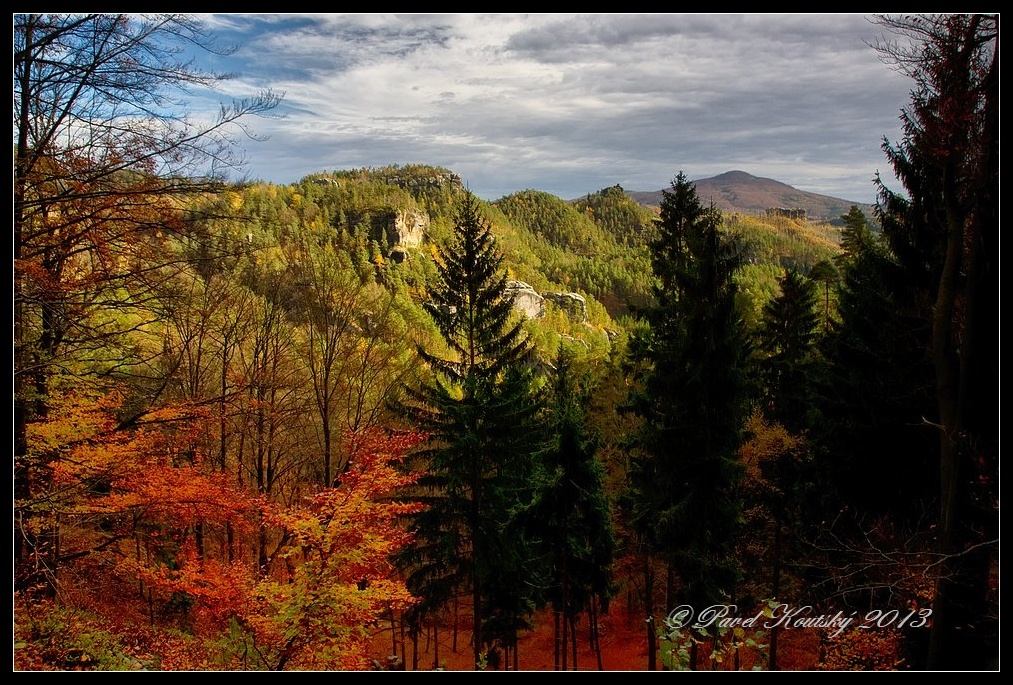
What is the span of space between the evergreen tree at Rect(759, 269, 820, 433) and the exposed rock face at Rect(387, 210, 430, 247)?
101121mm

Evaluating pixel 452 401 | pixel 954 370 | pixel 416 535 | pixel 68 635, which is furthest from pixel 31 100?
pixel 954 370

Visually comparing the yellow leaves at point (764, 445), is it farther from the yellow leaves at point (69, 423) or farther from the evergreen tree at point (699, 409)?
the yellow leaves at point (69, 423)

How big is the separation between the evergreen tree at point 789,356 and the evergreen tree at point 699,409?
205 inches

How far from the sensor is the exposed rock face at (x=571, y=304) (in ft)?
413

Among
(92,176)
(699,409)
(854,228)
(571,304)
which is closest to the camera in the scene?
(92,176)

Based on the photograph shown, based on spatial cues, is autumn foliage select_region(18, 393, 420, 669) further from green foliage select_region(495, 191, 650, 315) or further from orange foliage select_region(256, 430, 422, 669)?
green foliage select_region(495, 191, 650, 315)

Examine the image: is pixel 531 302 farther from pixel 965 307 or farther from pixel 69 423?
pixel 965 307

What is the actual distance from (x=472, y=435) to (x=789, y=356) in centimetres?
1099

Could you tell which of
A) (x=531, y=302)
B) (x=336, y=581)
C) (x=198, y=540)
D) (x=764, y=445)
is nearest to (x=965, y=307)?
(x=764, y=445)

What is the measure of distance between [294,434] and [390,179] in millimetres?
153017

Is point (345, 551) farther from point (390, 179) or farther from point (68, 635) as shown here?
point (390, 179)

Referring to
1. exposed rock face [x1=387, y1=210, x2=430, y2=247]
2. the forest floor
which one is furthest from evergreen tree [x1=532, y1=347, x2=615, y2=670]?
exposed rock face [x1=387, y1=210, x2=430, y2=247]

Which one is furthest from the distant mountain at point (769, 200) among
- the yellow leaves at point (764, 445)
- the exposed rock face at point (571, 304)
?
the yellow leaves at point (764, 445)

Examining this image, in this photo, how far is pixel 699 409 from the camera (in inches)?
416
